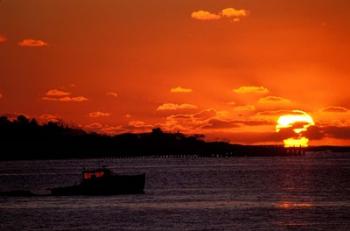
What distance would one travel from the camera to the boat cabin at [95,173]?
386 feet

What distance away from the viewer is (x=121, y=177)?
12144 cm

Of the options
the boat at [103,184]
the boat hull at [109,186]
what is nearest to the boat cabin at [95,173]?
the boat at [103,184]

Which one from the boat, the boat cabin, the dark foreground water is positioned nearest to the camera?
the dark foreground water

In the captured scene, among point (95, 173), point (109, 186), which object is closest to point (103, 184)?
point (109, 186)

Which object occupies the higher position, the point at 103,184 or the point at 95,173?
the point at 95,173

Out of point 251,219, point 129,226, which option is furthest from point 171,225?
point 251,219

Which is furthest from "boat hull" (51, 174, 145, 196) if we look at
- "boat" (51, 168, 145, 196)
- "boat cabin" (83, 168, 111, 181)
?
"boat cabin" (83, 168, 111, 181)

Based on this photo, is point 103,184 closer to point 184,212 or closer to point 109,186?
point 109,186

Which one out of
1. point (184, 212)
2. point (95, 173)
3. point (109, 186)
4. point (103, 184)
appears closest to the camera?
point (184, 212)

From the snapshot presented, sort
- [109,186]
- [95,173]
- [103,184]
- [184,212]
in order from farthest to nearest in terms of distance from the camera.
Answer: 1. [109,186]
2. [103,184]
3. [95,173]
4. [184,212]

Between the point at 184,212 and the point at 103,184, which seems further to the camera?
the point at 103,184

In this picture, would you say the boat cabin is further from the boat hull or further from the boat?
the boat hull

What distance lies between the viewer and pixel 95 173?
119 metres

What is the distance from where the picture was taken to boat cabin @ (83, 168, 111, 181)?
386 feet
